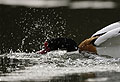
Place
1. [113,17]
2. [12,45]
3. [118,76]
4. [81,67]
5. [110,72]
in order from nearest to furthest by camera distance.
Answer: [118,76], [110,72], [81,67], [12,45], [113,17]

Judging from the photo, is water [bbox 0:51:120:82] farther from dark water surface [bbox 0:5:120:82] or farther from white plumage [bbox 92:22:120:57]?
Result: white plumage [bbox 92:22:120:57]

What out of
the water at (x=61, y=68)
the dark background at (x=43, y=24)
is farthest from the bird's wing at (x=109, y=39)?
the dark background at (x=43, y=24)

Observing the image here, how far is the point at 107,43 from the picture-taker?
8516 millimetres

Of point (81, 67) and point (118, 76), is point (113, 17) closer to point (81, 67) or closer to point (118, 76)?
point (81, 67)

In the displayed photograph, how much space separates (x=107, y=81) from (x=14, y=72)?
1.55 meters

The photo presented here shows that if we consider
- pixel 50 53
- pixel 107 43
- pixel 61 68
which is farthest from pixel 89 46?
pixel 61 68

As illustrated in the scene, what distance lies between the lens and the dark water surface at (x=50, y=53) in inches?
255

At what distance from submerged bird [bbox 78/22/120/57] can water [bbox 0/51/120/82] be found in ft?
0.41

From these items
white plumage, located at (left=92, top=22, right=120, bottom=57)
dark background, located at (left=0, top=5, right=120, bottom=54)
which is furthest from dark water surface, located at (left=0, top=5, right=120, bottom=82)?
white plumage, located at (left=92, top=22, right=120, bottom=57)

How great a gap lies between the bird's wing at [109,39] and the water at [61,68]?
251 millimetres

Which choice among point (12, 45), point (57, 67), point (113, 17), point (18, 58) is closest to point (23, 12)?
point (113, 17)

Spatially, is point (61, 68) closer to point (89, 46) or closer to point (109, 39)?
point (109, 39)

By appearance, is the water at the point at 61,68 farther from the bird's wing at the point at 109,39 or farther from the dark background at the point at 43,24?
the dark background at the point at 43,24

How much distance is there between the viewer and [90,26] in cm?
1389
